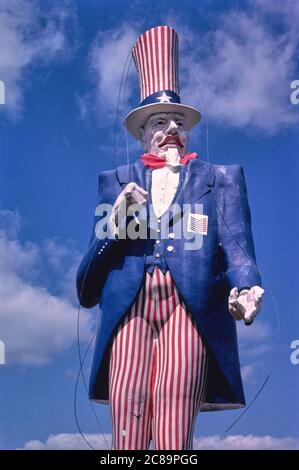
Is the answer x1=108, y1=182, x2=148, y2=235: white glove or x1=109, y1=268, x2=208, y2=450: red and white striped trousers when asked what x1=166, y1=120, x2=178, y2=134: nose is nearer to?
x1=108, y1=182, x2=148, y2=235: white glove

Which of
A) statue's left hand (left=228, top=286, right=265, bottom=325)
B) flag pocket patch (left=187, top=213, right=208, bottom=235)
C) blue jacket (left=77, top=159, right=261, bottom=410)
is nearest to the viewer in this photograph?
statue's left hand (left=228, top=286, right=265, bottom=325)

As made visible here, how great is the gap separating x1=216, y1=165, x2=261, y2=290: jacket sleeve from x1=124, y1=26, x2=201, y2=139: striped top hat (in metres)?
0.47

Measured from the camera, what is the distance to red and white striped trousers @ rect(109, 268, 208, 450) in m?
4.39

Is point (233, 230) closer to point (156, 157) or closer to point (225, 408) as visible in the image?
point (156, 157)

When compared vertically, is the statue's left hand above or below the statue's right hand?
below

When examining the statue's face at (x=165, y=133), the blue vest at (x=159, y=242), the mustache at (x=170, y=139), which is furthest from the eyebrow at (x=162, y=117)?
the blue vest at (x=159, y=242)

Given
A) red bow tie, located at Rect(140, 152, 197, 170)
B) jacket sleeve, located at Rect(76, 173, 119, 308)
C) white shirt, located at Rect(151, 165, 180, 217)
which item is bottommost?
jacket sleeve, located at Rect(76, 173, 119, 308)

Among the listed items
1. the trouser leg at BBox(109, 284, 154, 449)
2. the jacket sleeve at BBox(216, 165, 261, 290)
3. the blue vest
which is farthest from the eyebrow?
the trouser leg at BBox(109, 284, 154, 449)

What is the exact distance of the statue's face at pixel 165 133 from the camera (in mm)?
5020

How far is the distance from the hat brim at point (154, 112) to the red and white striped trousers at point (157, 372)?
98cm

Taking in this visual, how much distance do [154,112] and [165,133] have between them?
0.47ft

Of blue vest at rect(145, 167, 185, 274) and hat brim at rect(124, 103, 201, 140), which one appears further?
hat brim at rect(124, 103, 201, 140)

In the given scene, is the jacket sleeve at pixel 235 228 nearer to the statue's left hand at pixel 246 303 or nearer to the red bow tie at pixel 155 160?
the statue's left hand at pixel 246 303
